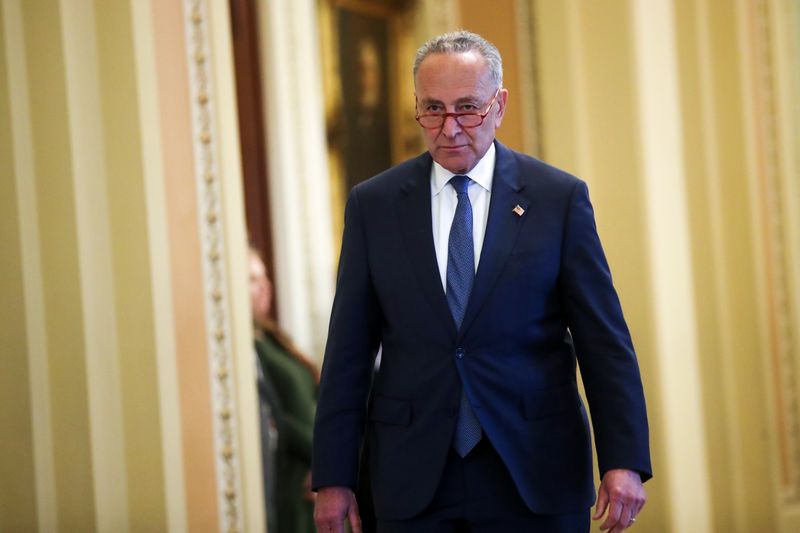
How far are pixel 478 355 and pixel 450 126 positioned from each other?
55 cm

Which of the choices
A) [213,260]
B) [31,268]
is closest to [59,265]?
[31,268]

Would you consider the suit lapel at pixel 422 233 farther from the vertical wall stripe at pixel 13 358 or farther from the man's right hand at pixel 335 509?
the vertical wall stripe at pixel 13 358

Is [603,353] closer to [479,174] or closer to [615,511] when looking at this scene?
[615,511]

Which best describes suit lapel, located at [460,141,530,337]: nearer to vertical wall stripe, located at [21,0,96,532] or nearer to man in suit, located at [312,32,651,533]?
man in suit, located at [312,32,651,533]

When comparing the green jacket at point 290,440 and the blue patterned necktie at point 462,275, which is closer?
the blue patterned necktie at point 462,275

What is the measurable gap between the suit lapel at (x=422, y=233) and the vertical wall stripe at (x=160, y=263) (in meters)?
1.63

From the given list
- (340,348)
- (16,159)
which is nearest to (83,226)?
(16,159)

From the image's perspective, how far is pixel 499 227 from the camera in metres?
2.91

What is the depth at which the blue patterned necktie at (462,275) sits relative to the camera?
285 cm

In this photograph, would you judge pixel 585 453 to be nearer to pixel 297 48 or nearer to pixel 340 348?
pixel 340 348

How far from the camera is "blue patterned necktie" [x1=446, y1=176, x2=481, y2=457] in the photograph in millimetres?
2846

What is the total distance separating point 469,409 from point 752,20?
4331 mm

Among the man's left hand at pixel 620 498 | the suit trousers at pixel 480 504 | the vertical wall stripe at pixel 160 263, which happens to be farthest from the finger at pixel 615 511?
the vertical wall stripe at pixel 160 263

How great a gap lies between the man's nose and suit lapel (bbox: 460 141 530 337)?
20 cm
